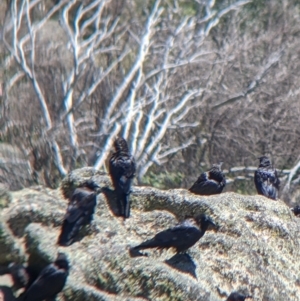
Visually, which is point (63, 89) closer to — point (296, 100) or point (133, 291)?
point (296, 100)

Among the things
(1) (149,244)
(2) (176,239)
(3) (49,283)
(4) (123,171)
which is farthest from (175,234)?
(4) (123,171)

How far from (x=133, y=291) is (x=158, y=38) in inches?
393

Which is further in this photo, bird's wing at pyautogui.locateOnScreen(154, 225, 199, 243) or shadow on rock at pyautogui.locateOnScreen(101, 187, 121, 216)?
shadow on rock at pyautogui.locateOnScreen(101, 187, 121, 216)

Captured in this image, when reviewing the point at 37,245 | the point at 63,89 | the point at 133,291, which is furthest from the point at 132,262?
the point at 63,89

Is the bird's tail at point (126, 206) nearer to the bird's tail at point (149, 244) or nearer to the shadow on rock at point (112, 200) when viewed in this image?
the shadow on rock at point (112, 200)

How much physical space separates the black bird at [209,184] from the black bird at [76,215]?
1.56m

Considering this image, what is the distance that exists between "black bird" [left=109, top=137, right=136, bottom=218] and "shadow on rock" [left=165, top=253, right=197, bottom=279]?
0.76 meters

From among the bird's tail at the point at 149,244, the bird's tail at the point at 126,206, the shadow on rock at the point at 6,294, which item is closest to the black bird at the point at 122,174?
the bird's tail at the point at 126,206

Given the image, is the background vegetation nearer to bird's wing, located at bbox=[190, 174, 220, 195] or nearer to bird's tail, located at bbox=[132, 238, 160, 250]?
bird's wing, located at bbox=[190, 174, 220, 195]

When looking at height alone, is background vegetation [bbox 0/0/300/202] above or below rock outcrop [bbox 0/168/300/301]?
below

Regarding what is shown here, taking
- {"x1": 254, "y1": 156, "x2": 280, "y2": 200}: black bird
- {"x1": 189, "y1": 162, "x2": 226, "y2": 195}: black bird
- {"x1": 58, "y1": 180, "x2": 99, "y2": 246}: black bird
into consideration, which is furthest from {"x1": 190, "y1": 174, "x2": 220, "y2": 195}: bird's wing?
{"x1": 58, "y1": 180, "x2": 99, "y2": 246}: black bird

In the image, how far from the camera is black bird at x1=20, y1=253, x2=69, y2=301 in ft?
20.7

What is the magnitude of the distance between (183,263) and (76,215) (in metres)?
1.02

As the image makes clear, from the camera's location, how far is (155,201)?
24.9 ft
